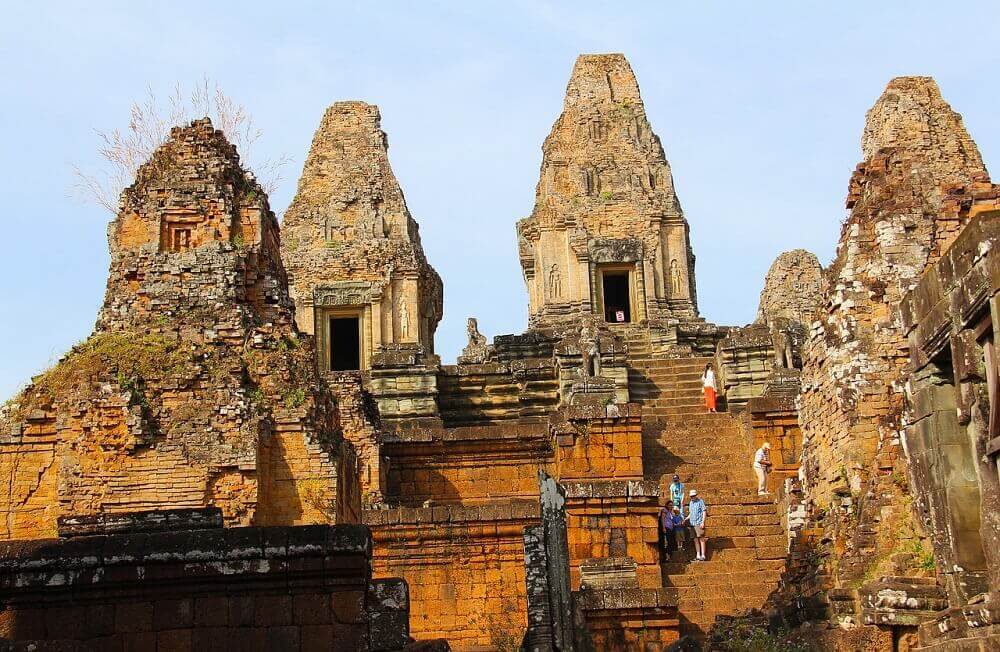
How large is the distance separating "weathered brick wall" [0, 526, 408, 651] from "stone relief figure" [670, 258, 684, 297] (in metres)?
26.4

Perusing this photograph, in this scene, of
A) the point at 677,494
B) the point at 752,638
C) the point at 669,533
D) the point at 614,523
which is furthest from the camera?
the point at 677,494

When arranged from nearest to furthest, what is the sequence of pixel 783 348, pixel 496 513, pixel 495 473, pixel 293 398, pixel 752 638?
pixel 752 638 < pixel 293 398 < pixel 496 513 < pixel 495 473 < pixel 783 348

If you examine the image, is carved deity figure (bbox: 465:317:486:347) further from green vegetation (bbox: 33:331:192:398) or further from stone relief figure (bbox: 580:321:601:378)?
green vegetation (bbox: 33:331:192:398)

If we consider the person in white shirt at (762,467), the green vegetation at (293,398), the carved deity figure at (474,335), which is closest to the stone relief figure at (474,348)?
the carved deity figure at (474,335)

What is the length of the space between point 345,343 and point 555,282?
5.34 metres

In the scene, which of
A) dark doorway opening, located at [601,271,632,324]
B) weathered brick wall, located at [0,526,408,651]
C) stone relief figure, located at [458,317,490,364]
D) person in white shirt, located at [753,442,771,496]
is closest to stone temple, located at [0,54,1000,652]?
weathered brick wall, located at [0,526,408,651]

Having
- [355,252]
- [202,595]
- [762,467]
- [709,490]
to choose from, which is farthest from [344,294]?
[202,595]

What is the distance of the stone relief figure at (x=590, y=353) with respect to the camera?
23.7 m

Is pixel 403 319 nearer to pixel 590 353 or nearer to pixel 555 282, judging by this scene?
pixel 555 282

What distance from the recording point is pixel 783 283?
35969 mm

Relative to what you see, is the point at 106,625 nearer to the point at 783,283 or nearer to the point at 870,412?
the point at 870,412

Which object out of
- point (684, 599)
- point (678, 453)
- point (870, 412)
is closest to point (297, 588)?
point (870, 412)

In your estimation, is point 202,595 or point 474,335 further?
point 474,335

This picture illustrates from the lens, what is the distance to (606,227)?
113 ft
